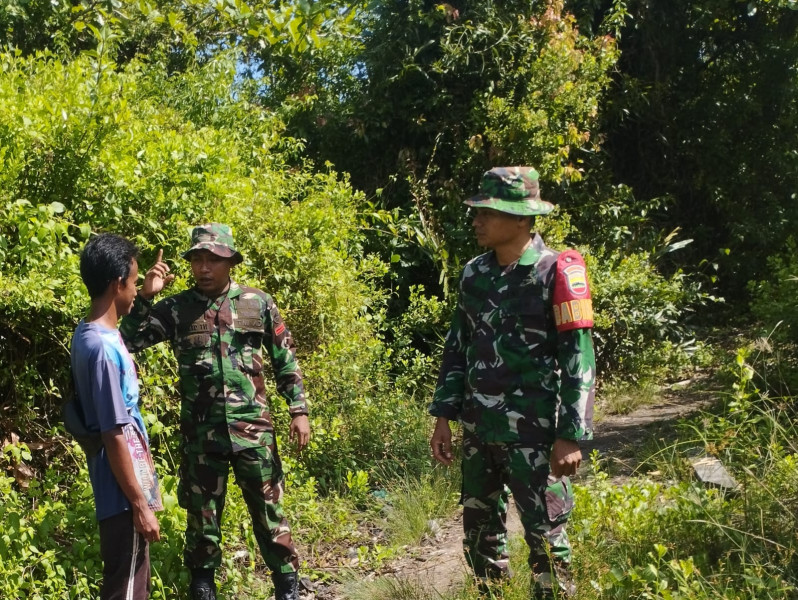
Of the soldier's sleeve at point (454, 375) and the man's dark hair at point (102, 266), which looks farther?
the soldier's sleeve at point (454, 375)

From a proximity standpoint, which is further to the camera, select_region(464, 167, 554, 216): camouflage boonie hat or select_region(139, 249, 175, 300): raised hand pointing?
select_region(139, 249, 175, 300): raised hand pointing

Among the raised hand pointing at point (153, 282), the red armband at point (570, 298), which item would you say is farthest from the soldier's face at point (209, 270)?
the red armband at point (570, 298)

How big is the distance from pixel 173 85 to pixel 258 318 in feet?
15.0

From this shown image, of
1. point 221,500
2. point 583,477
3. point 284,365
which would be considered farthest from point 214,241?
point 583,477

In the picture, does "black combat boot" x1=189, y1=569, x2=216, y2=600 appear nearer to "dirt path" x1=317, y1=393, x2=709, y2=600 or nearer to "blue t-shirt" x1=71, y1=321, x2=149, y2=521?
"dirt path" x1=317, y1=393, x2=709, y2=600

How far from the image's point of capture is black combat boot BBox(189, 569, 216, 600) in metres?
3.83

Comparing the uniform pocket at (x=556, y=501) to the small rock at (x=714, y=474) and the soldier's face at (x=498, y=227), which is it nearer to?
the soldier's face at (x=498, y=227)

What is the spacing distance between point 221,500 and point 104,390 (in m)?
1.08

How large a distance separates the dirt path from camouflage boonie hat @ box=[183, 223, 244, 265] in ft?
5.63

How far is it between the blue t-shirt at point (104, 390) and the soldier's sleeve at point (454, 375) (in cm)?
120

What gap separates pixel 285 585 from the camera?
12.8 feet

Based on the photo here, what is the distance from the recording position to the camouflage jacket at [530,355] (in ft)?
10.4

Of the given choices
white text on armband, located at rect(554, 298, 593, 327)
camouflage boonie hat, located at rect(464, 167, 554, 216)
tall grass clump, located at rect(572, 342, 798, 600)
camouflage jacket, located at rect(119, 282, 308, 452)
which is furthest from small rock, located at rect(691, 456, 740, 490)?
camouflage jacket, located at rect(119, 282, 308, 452)

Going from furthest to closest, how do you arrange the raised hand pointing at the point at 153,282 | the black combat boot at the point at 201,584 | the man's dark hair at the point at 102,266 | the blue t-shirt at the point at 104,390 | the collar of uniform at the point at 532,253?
the black combat boot at the point at 201,584 → the raised hand pointing at the point at 153,282 → the collar of uniform at the point at 532,253 → the man's dark hair at the point at 102,266 → the blue t-shirt at the point at 104,390
